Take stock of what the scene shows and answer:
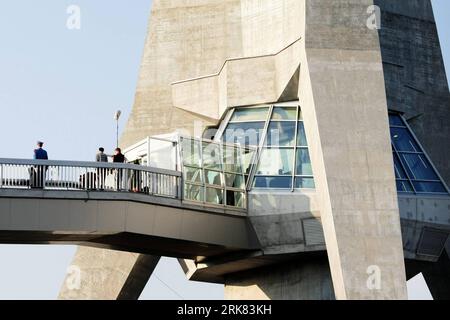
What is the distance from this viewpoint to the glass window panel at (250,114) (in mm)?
42531

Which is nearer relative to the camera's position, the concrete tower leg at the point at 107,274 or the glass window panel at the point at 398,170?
the glass window panel at the point at 398,170

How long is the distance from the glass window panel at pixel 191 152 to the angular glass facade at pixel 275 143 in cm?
207

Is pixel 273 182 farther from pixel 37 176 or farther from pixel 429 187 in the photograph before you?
pixel 37 176

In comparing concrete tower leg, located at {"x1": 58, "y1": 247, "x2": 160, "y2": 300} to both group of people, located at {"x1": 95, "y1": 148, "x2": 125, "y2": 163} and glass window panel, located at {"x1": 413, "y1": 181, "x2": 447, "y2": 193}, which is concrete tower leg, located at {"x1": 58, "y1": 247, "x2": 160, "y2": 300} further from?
glass window panel, located at {"x1": 413, "y1": 181, "x2": 447, "y2": 193}

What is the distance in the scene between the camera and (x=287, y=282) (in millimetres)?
42688

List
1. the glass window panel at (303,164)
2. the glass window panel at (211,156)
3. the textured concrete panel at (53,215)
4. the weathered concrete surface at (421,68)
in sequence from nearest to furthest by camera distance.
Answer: the textured concrete panel at (53,215) → the glass window panel at (211,156) → the glass window panel at (303,164) → the weathered concrete surface at (421,68)

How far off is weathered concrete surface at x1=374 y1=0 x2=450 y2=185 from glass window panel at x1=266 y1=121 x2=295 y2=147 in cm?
532

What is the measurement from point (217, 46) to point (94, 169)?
36.0ft

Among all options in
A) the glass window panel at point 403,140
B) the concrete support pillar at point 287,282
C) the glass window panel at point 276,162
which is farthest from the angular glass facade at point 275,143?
the glass window panel at point 403,140

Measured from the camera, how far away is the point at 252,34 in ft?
149

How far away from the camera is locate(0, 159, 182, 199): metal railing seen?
36.4 meters

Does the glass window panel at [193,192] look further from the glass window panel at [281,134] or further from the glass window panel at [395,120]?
the glass window panel at [395,120]
